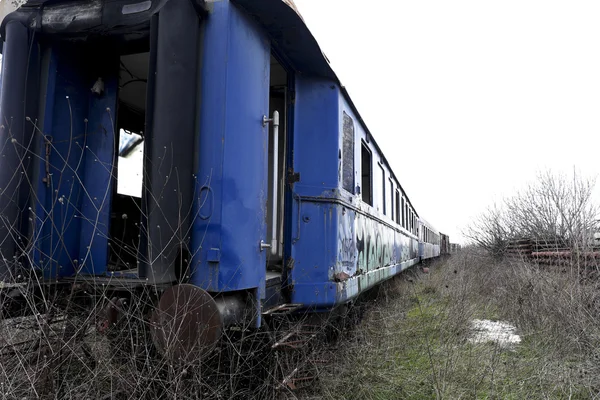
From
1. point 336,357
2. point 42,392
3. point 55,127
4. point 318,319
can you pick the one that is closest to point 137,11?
point 55,127

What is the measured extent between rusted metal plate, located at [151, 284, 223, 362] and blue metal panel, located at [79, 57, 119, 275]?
48.0 inches

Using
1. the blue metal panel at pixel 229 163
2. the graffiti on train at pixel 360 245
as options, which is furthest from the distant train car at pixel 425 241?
the blue metal panel at pixel 229 163

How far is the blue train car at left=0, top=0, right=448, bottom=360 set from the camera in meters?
2.85

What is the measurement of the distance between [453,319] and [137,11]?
5135 millimetres

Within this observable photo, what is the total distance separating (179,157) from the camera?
2857 millimetres

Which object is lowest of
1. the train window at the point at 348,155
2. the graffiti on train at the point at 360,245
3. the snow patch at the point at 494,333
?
the snow patch at the point at 494,333

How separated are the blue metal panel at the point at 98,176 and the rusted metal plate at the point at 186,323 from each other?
122cm

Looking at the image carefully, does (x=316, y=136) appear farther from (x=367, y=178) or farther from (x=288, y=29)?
(x=367, y=178)

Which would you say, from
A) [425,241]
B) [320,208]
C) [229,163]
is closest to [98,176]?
[229,163]

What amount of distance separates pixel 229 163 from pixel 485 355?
3.39 meters

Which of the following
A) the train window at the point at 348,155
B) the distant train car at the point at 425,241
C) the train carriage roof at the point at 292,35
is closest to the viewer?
the train carriage roof at the point at 292,35

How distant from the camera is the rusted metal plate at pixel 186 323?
2.56 meters

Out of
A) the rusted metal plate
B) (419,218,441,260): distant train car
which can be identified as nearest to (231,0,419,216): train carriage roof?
the rusted metal plate

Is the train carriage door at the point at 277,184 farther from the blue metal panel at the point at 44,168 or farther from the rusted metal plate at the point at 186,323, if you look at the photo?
the blue metal panel at the point at 44,168
